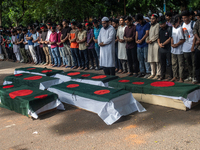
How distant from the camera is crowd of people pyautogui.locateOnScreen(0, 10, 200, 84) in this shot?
617 cm

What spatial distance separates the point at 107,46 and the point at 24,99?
338cm

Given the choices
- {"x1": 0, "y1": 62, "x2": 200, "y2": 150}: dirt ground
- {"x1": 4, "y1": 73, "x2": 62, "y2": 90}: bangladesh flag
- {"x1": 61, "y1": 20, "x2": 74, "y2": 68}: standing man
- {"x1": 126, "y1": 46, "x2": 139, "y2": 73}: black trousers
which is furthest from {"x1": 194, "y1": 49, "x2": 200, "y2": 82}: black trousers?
{"x1": 61, "y1": 20, "x2": 74, "y2": 68}: standing man

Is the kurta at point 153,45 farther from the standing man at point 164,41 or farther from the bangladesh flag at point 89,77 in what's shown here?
the bangladesh flag at point 89,77

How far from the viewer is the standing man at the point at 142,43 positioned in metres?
7.10

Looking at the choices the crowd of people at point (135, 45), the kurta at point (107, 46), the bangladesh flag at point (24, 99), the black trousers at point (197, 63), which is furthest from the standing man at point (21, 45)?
the black trousers at point (197, 63)

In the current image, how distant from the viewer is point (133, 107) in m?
4.60

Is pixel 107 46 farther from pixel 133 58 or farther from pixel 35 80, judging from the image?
pixel 35 80

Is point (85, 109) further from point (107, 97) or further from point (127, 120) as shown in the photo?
A: point (127, 120)

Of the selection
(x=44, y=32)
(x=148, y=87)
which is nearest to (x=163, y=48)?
(x=148, y=87)

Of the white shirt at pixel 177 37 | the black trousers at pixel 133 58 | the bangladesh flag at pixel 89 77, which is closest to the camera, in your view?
the bangladesh flag at pixel 89 77

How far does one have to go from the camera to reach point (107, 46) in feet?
22.9

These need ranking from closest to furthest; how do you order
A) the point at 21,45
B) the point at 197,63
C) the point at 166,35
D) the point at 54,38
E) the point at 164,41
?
the point at 197,63 < the point at 166,35 < the point at 164,41 < the point at 54,38 < the point at 21,45

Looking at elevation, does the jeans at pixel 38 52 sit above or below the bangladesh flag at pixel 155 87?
above

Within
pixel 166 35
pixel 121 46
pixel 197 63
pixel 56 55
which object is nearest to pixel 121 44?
pixel 121 46
